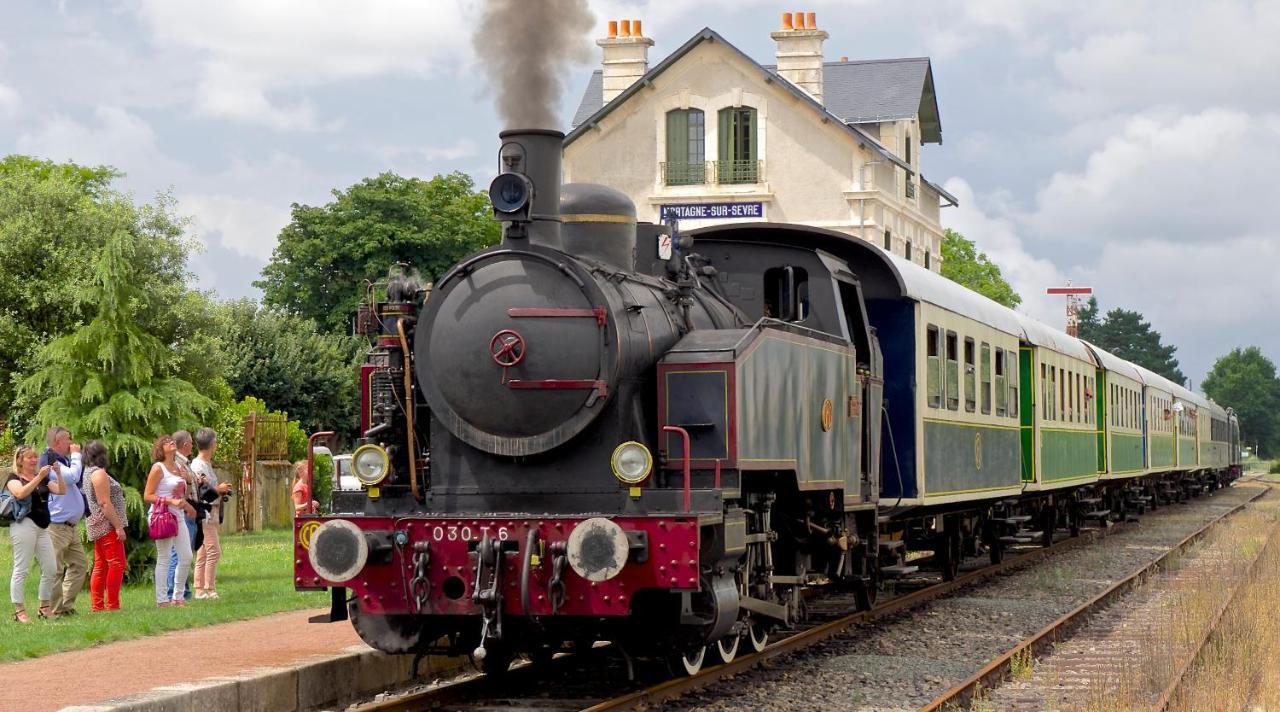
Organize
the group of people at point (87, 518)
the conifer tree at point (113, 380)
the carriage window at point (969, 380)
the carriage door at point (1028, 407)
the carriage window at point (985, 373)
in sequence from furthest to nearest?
the carriage door at point (1028, 407)
the carriage window at point (985, 373)
the carriage window at point (969, 380)
the conifer tree at point (113, 380)
the group of people at point (87, 518)

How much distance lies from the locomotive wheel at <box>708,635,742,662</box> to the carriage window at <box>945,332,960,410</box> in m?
5.45

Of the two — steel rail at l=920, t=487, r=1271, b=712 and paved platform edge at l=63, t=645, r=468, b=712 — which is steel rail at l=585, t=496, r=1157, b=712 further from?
paved platform edge at l=63, t=645, r=468, b=712

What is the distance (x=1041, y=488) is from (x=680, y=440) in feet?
39.6

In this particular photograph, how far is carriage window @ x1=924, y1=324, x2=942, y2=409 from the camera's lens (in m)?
14.4

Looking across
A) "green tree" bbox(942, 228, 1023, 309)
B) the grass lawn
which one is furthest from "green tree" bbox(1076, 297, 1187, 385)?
the grass lawn

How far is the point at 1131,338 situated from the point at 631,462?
146756mm

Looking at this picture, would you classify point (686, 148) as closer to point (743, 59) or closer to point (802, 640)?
Result: point (743, 59)

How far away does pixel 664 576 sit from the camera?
8.53 m

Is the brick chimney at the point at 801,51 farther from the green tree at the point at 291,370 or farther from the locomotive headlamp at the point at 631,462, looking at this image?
the locomotive headlamp at the point at 631,462

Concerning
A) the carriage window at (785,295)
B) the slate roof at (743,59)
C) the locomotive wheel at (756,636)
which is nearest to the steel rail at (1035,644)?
the locomotive wheel at (756,636)

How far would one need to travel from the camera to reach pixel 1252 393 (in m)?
157

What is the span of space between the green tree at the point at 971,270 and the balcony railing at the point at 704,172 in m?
25.9

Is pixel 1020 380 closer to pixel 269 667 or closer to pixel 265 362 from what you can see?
pixel 269 667

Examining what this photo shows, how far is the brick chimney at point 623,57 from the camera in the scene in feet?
147
